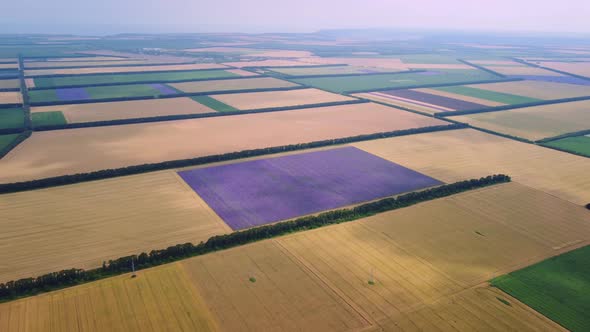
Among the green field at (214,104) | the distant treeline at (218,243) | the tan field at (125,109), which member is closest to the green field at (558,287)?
the distant treeline at (218,243)

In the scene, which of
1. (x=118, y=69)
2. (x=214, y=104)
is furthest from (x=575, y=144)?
(x=118, y=69)

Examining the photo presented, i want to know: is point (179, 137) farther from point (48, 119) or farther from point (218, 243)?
point (218, 243)

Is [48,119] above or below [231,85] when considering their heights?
below

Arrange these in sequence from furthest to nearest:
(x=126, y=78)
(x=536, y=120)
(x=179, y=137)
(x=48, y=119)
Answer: (x=126, y=78) → (x=536, y=120) → (x=48, y=119) → (x=179, y=137)

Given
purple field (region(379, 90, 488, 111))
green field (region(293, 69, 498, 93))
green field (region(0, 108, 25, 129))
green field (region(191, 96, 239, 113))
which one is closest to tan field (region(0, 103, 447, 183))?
green field (region(191, 96, 239, 113))

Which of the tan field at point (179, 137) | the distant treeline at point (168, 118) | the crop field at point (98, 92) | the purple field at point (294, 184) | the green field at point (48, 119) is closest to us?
the purple field at point (294, 184)

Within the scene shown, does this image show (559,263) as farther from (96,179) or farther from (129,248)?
(96,179)

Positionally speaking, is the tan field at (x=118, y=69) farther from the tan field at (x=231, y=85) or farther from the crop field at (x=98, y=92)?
the tan field at (x=231, y=85)

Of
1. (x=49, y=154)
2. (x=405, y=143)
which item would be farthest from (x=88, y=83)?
(x=405, y=143)
